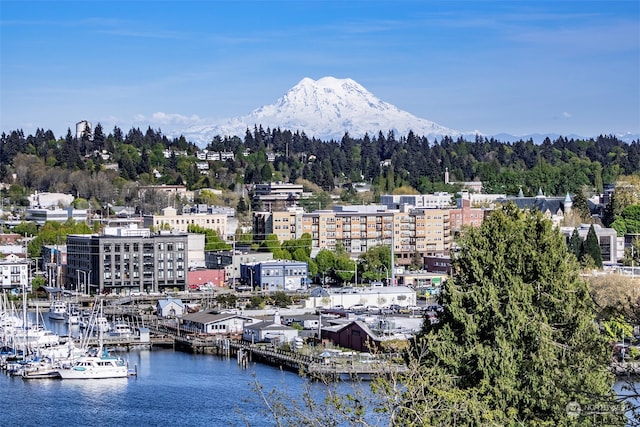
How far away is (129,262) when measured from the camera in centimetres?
1956

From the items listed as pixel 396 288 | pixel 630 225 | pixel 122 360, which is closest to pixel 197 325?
pixel 122 360

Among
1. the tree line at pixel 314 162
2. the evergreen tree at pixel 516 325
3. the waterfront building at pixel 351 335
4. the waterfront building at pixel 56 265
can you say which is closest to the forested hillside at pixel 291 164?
the tree line at pixel 314 162

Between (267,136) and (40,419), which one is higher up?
(267,136)

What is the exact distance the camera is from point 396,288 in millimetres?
17953

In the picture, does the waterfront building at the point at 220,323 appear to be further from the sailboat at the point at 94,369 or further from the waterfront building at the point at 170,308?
the sailboat at the point at 94,369

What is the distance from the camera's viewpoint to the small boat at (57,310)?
17.0 m

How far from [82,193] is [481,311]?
28588 mm

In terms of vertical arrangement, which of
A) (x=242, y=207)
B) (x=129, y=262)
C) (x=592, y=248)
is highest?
(x=242, y=207)

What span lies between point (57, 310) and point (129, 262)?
245 cm

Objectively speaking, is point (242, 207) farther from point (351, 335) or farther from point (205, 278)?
point (351, 335)

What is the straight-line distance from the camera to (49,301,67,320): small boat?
17.0 meters

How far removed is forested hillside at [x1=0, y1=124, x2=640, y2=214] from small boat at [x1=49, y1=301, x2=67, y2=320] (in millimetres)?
15255

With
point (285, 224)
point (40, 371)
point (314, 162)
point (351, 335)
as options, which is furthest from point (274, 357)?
point (314, 162)

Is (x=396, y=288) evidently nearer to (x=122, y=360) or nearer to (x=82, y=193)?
(x=122, y=360)
